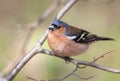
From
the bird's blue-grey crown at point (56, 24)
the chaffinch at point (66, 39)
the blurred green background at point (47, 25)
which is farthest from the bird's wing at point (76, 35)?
the blurred green background at point (47, 25)

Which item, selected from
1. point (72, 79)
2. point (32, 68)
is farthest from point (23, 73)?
point (72, 79)

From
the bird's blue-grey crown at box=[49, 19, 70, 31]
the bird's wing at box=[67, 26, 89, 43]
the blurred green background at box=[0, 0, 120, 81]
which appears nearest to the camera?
the bird's blue-grey crown at box=[49, 19, 70, 31]

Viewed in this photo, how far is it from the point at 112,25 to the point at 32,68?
1.84 metres

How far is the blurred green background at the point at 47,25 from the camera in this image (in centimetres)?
723

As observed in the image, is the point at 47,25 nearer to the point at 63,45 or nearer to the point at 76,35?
the point at 76,35

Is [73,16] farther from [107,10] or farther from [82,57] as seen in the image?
[82,57]

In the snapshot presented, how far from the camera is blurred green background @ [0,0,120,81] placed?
23.7ft

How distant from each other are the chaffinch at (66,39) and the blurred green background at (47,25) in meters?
1.95

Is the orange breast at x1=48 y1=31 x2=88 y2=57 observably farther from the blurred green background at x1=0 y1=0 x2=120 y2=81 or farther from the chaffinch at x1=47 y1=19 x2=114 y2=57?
the blurred green background at x1=0 y1=0 x2=120 y2=81

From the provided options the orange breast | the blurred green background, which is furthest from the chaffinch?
the blurred green background

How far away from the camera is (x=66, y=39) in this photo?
491 centimetres

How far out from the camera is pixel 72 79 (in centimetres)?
691

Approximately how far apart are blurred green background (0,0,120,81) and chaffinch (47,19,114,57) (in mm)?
1950

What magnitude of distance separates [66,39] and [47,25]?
3.73 m
